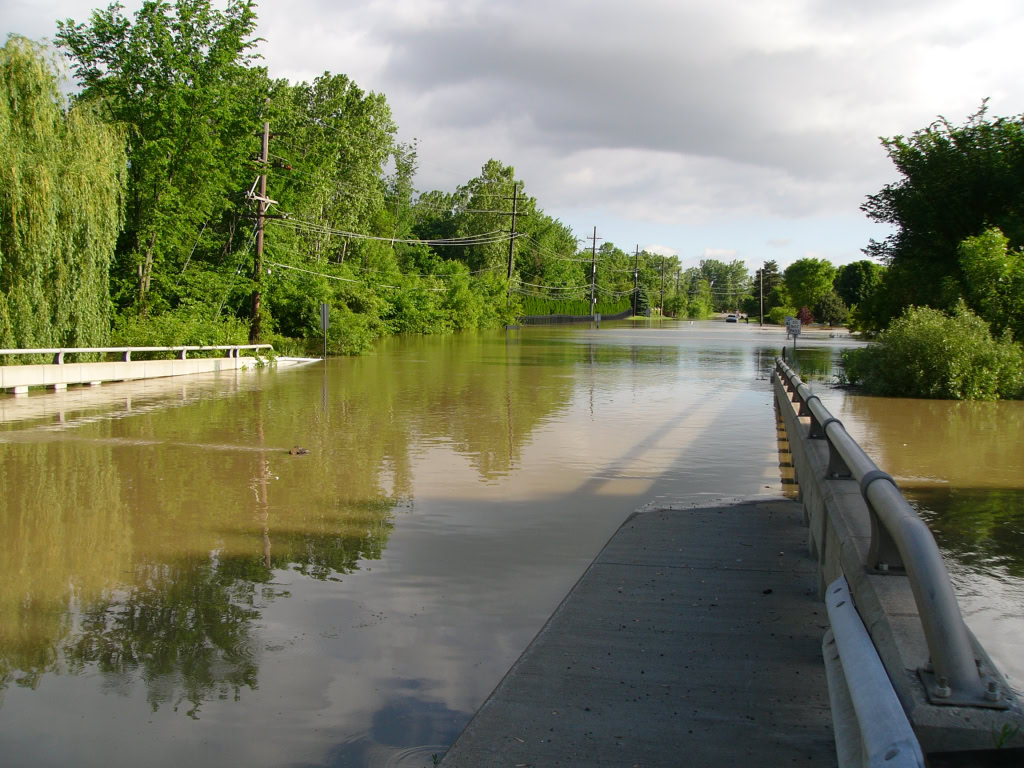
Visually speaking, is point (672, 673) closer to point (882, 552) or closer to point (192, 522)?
point (882, 552)

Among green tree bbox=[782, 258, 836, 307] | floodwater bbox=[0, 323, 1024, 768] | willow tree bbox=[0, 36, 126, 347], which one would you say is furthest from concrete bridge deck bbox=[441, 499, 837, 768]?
green tree bbox=[782, 258, 836, 307]

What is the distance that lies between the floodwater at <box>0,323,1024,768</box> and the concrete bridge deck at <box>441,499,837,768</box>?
1.35ft

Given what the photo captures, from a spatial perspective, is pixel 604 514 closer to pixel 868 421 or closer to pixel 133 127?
pixel 868 421

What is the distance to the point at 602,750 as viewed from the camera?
13.0ft

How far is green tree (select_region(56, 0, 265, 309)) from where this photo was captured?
35.7m

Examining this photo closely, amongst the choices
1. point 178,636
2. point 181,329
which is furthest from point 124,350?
point 178,636

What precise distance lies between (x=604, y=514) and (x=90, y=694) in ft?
18.3

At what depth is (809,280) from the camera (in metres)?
148

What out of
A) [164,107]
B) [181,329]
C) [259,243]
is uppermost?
[164,107]

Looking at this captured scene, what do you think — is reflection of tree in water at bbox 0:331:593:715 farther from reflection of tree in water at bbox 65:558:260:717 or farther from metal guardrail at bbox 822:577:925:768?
metal guardrail at bbox 822:577:925:768

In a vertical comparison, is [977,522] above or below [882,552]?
below

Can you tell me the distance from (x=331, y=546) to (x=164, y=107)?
32.1 metres

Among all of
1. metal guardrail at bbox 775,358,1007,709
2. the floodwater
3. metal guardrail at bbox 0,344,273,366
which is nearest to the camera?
metal guardrail at bbox 775,358,1007,709

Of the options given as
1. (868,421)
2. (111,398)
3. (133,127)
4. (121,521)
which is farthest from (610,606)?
(133,127)
